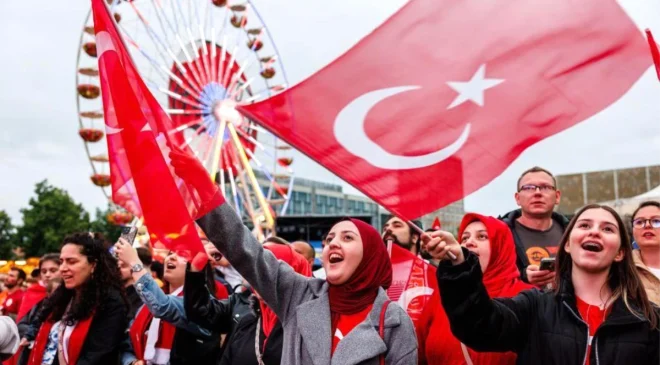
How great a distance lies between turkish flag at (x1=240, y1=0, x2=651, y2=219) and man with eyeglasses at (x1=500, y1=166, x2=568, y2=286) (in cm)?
75

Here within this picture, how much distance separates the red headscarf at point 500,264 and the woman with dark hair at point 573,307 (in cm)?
61

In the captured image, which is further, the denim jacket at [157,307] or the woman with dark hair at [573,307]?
the denim jacket at [157,307]

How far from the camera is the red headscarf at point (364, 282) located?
3098 mm

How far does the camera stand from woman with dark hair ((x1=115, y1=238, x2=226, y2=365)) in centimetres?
455

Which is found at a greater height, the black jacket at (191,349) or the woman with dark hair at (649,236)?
the woman with dark hair at (649,236)

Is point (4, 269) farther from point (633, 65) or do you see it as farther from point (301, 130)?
point (633, 65)

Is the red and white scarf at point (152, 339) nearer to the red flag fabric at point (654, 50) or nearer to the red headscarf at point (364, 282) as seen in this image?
the red headscarf at point (364, 282)

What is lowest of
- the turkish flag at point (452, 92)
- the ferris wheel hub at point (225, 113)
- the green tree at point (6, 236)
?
the green tree at point (6, 236)

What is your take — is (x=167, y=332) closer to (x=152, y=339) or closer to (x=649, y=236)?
(x=152, y=339)

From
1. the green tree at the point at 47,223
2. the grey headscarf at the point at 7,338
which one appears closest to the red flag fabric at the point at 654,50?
the grey headscarf at the point at 7,338

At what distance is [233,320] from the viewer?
470 cm

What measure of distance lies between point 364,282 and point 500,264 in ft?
2.72

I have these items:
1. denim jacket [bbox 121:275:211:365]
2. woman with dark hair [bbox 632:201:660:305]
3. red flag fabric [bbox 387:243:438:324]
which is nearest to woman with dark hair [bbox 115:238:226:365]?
denim jacket [bbox 121:275:211:365]

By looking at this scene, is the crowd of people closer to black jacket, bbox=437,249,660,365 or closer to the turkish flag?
black jacket, bbox=437,249,660,365
